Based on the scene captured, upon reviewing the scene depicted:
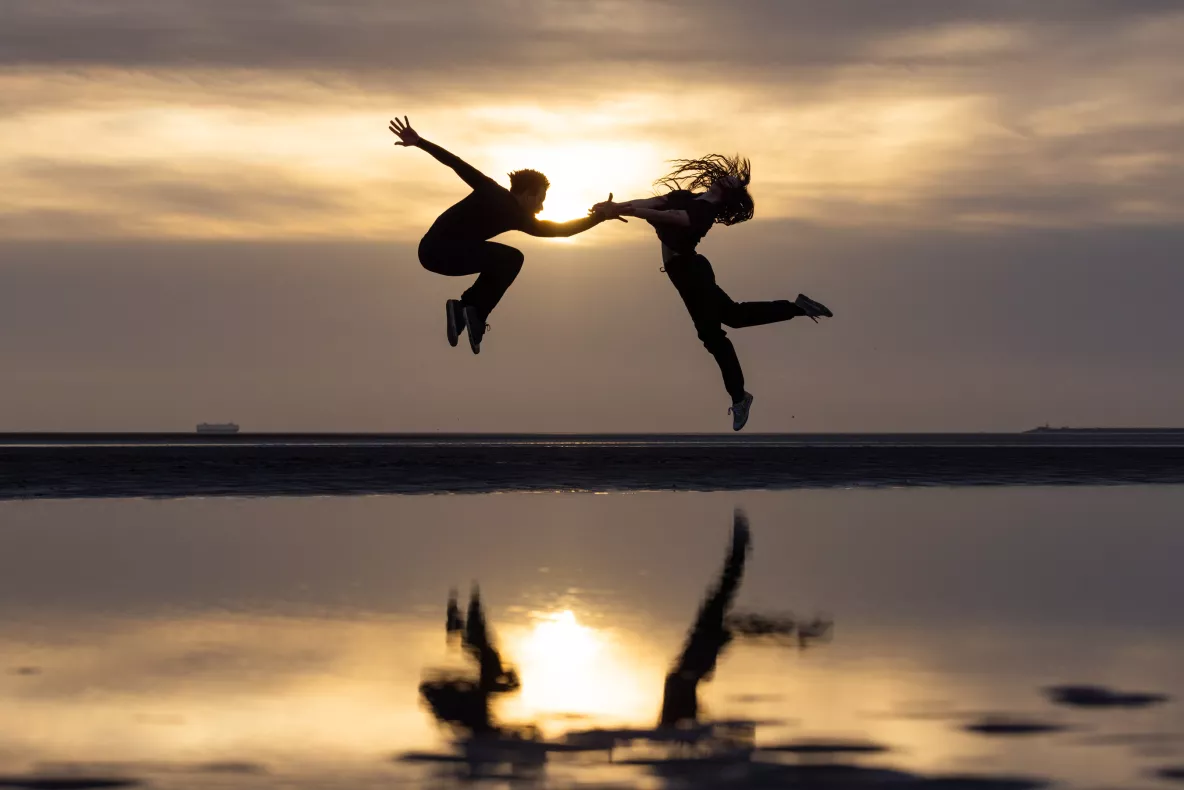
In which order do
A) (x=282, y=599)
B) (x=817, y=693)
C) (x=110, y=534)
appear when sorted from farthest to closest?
(x=110, y=534)
(x=282, y=599)
(x=817, y=693)

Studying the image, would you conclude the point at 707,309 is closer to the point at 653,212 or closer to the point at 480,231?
the point at 653,212

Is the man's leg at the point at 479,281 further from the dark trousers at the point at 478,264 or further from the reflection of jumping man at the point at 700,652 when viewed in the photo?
the reflection of jumping man at the point at 700,652

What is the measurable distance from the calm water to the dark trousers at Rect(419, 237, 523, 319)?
317 cm

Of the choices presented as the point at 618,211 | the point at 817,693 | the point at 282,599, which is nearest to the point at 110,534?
the point at 282,599

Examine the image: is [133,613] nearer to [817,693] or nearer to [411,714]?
[411,714]

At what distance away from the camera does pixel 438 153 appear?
1361cm

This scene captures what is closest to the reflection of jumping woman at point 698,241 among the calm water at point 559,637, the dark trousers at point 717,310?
the dark trousers at point 717,310

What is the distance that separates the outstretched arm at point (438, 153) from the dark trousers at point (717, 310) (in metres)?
2.00

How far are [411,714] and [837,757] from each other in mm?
3007

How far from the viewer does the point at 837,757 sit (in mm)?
9766

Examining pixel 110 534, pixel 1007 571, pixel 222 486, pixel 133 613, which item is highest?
pixel 222 486

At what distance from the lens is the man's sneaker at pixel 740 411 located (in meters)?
15.3

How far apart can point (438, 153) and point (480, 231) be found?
49.5 inches

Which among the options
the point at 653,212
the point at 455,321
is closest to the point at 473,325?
the point at 455,321
